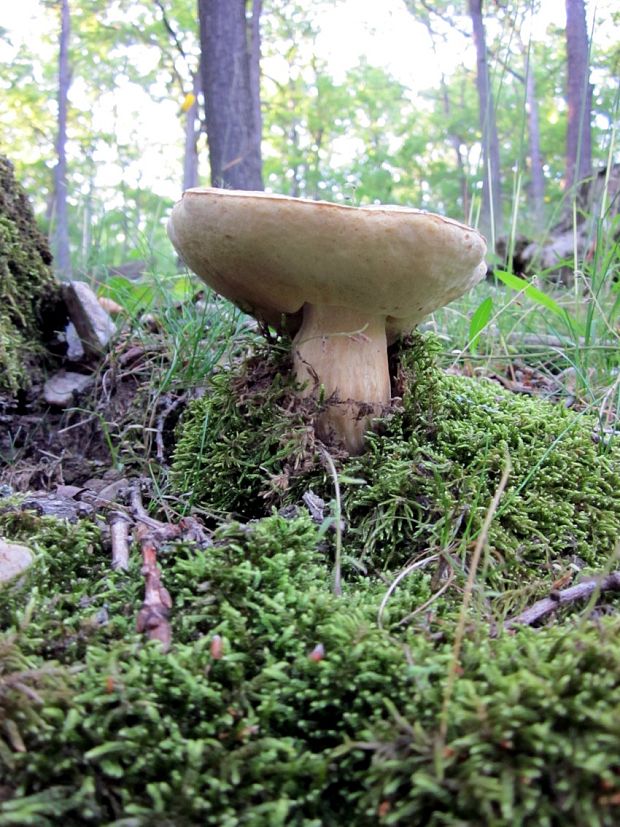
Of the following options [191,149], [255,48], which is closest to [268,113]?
[191,149]

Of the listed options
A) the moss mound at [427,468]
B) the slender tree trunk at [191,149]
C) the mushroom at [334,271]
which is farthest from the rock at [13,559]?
the slender tree trunk at [191,149]

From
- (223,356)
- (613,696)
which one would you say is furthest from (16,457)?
(613,696)

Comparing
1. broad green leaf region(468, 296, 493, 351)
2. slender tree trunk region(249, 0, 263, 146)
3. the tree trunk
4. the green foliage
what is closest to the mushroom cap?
the green foliage

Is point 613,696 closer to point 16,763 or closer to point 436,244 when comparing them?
point 16,763

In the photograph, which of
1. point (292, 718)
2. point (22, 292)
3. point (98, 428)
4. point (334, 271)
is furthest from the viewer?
point (22, 292)

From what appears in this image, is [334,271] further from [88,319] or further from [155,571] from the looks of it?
[88,319]

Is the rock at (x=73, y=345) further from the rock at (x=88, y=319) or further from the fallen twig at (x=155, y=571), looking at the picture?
the fallen twig at (x=155, y=571)
